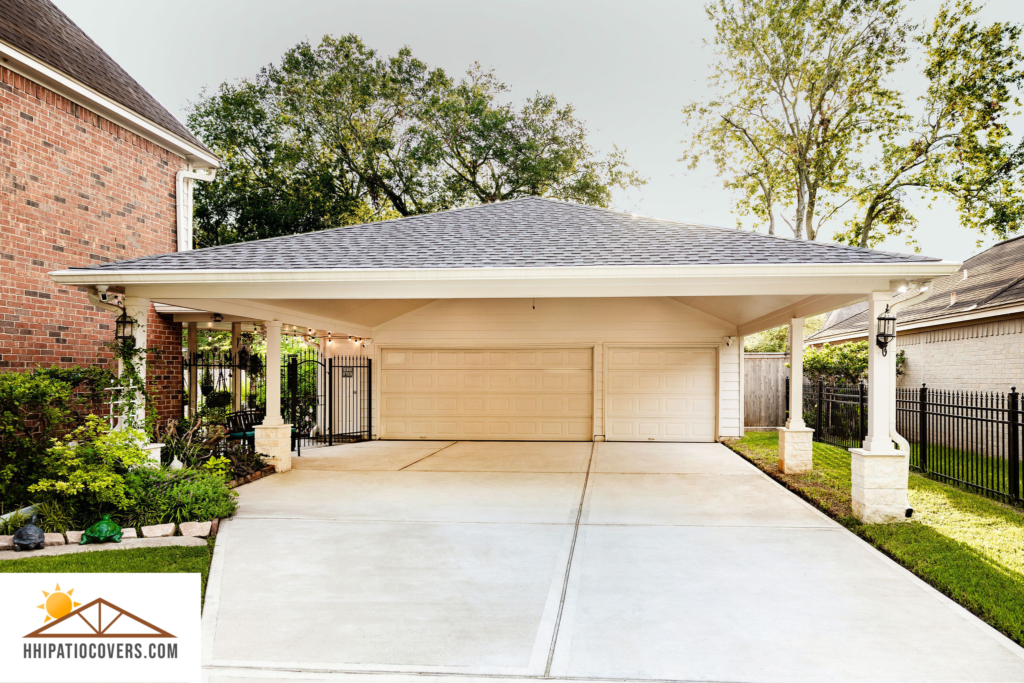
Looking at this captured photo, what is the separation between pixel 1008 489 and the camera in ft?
25.7

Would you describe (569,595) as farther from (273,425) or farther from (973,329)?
(973,329)

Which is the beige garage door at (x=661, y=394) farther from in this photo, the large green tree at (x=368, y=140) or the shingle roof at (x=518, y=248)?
the large green tree at (x=368, y=140)

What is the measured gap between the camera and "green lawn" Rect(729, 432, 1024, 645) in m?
4.39

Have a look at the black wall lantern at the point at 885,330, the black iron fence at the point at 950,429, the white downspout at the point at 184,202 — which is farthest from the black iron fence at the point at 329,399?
the black wall lantern at the point at 885,330

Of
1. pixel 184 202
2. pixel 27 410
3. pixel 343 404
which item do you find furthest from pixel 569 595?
pixel 343 404

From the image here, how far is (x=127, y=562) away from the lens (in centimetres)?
504

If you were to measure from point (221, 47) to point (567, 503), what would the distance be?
1060 inches

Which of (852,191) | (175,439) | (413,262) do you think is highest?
(852,191)

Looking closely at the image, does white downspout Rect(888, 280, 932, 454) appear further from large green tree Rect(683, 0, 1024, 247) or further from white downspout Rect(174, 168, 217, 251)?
large green tree Rect(683, 0, 1024, 247)

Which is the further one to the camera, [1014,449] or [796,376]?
[796,376]

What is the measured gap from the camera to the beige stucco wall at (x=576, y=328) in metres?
13.5

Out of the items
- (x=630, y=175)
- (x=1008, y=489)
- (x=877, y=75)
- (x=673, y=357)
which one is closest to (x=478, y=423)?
(x=673, y=357)

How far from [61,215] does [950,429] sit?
15557mm

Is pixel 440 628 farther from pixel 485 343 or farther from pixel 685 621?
pixel 485 343
